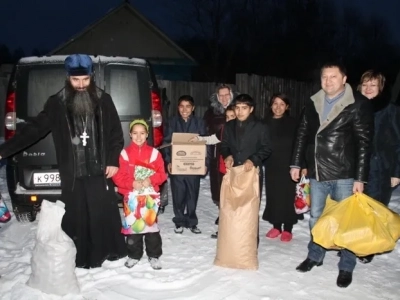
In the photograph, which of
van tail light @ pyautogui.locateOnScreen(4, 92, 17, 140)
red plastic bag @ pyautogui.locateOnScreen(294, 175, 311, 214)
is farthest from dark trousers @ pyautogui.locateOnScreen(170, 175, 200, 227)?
van tail light @ pyautogui.locateOnScreen(4, 92, 17, 140)

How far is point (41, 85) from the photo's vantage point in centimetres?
473

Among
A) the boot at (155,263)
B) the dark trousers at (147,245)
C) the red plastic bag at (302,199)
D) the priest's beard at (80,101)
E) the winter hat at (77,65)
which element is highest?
the winter hat at (77,65)

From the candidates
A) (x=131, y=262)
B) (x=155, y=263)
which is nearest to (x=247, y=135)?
(x=155, y=263)

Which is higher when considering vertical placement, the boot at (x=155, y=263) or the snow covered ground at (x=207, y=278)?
the boot at (x=155, y=263)

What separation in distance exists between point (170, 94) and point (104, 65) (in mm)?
9801

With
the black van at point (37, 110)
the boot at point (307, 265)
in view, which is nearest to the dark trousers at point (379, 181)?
the boot at point (307, 265)

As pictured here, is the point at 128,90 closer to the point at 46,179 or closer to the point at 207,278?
the point at 46,179

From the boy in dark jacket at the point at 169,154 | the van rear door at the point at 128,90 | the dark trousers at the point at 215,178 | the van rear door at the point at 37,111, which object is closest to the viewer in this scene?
the van rear door at the point at 37,111

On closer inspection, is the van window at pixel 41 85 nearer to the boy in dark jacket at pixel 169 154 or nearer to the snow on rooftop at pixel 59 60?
the snow on rooftop at pixel 59 60

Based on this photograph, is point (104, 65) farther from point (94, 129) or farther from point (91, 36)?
point (91, 36)

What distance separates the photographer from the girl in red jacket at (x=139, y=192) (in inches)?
162

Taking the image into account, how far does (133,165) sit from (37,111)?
143 centimetres

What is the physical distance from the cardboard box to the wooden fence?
7.45 meters

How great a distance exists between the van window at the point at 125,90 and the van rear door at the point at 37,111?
1.88 feet
